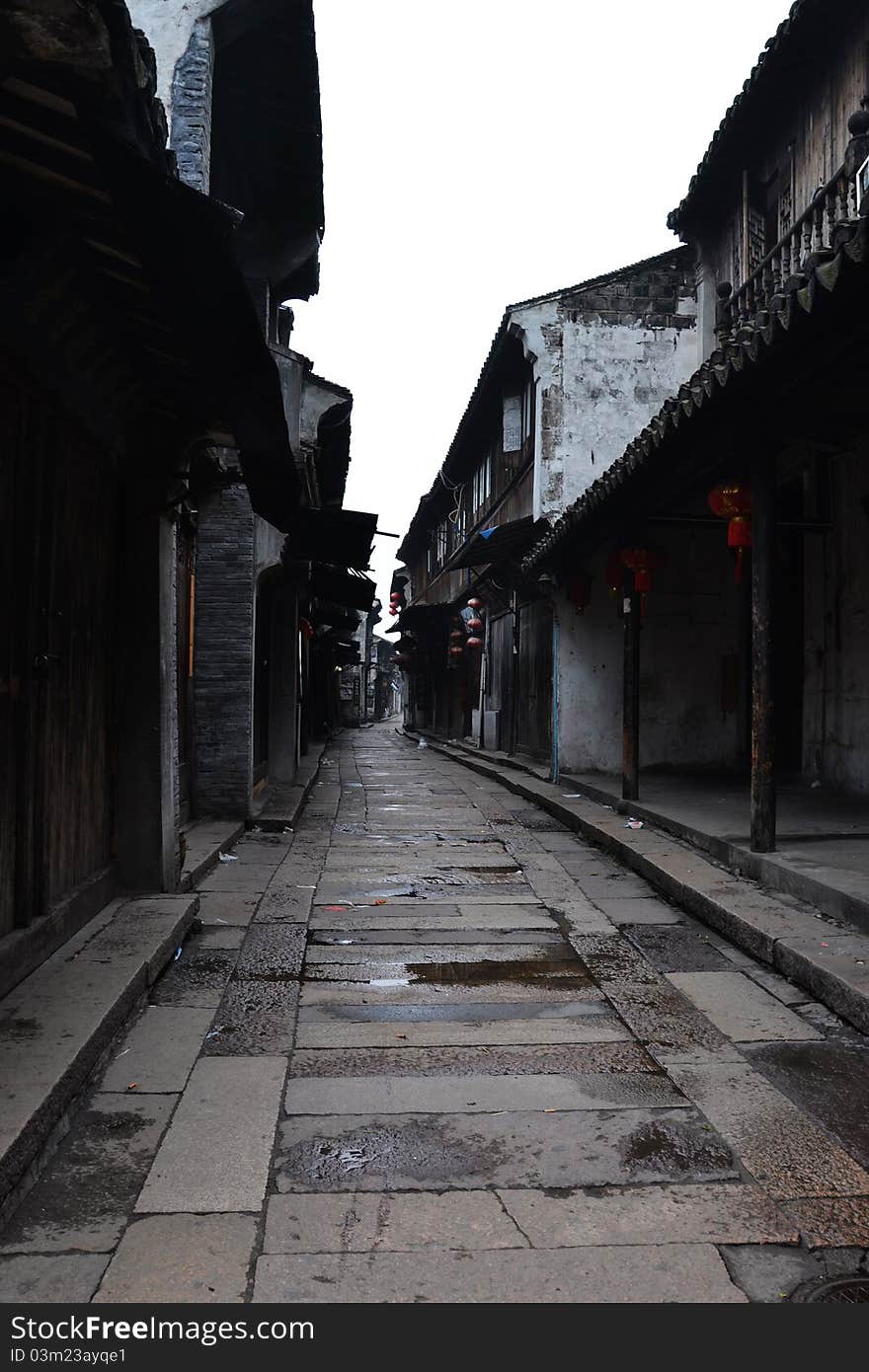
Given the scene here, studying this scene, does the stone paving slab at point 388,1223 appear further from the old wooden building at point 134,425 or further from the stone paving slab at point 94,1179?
the old wooden building at point 134,425

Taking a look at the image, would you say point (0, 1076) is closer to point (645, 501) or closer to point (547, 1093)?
point (547, 1093)

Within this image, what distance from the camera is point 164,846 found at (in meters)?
6.72

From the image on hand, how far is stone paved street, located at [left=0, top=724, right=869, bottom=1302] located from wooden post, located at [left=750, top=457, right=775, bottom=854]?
1053mm

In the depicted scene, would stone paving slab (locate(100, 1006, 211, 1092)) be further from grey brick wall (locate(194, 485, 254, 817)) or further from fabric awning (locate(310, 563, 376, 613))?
fabric awning (locate(310, 563, 376, 613))

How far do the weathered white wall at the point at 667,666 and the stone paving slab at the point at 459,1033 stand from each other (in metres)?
9.78

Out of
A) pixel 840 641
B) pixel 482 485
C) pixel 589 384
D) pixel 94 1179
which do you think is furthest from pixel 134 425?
pixel 482 485

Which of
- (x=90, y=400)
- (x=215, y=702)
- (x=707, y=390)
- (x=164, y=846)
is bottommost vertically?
(x=164, y=846)

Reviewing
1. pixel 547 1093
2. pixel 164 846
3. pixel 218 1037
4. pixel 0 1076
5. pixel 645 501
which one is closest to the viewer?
pixel 0 1076

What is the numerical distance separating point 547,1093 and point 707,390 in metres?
4.86

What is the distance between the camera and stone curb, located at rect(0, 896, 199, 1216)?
3.25m

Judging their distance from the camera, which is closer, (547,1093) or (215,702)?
(547,1093)

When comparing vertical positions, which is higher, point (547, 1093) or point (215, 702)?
point (215, 702)

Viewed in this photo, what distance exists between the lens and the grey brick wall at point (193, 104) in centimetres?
806
